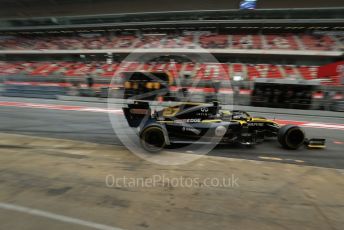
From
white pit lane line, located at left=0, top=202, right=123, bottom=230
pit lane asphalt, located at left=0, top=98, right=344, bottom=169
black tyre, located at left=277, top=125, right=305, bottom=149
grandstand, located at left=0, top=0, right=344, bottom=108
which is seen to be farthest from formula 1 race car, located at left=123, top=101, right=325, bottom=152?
grandstand, located at left=0, top=0, right=344, bottom=108

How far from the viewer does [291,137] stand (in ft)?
28.4

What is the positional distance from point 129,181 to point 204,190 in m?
1.42

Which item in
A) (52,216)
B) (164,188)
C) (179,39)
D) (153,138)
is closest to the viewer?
(52,216)

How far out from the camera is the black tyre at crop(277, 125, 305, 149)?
A: 28.2 ft

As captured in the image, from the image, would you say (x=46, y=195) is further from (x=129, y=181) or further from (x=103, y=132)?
(x=103, y=132)

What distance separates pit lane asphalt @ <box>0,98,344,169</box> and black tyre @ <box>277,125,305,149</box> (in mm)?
186

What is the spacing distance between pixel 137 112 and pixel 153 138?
88cm

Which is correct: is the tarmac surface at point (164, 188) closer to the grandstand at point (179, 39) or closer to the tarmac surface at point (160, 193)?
the tarmac surface at point (160, 193)

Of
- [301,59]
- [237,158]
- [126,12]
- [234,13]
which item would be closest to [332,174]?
[237,158]

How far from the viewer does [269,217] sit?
15.1 feet

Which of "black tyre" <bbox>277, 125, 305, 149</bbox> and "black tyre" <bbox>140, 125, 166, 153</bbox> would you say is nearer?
"black tyre" <bbox>140, 125, 166, 153</bbox>

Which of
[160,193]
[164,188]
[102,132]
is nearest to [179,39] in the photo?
[102,132]

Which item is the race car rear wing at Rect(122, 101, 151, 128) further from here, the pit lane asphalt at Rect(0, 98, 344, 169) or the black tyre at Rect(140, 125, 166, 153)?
the pit lane asphalt at Rect(0, 98, 344, 169)

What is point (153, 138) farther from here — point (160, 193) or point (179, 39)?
point (179, 39)
